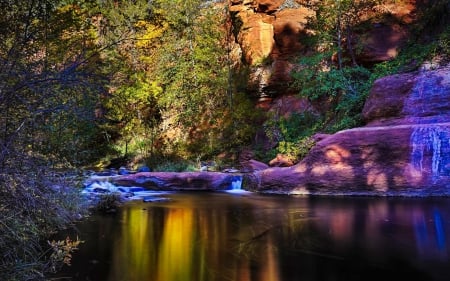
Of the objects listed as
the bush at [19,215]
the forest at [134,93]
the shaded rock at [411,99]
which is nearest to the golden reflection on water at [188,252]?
the forest at [134,93]

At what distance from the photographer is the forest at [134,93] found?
3.63 metres

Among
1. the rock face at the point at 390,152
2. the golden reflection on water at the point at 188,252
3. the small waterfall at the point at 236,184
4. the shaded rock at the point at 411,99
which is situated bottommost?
the golden reflection on water at the point at 188,252

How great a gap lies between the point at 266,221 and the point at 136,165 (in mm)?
15372

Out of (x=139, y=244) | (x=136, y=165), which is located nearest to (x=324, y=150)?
(x=139, y=244)

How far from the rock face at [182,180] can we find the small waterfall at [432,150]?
6.03 metres

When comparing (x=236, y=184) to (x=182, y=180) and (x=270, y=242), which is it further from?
(x=270, y=242)

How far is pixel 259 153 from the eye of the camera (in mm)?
19375

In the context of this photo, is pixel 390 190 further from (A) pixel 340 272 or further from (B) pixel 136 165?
(B) pixel 136 165

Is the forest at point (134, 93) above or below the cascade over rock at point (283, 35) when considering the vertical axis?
below

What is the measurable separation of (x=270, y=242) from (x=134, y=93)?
62.2 ft

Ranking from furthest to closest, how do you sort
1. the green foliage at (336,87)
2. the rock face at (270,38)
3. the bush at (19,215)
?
the rock face at (270,38) → the green foliage at (336,87) → the bush at (19,215)

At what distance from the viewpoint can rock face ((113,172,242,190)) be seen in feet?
48.7

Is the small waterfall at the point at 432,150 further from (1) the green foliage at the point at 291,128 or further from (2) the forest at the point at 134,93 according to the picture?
(1) the green foliage at the point at 291,128

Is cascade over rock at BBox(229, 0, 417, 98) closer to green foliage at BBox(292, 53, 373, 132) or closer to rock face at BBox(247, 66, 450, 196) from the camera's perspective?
green foliage at BBox(292, 53, 373, 132)
